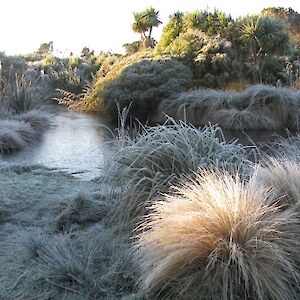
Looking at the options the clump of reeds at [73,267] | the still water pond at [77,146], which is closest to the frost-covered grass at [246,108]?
the still water pond at [77,146]

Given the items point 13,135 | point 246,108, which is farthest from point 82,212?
point 246,108

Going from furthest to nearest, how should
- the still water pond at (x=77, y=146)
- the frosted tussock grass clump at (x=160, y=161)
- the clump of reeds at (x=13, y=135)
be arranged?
the clump of reeds at (x=13, y=135)
the still water pond at (x=77, y=146)
the frosted tussock grass clump at (x=160, y=161)

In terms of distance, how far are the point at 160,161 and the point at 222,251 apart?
49.5 inches

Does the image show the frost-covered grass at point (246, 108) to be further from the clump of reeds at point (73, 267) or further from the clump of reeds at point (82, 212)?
the clump of reeds at point (73, 267)

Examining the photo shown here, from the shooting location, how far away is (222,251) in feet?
7.11

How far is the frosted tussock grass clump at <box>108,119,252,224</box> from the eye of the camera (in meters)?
3.18

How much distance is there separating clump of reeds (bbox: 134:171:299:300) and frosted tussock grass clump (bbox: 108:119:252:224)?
74 cm

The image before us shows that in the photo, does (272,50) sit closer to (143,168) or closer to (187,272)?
(143,168)

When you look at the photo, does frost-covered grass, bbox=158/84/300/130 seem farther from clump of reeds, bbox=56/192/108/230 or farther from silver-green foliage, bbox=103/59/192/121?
clump of reeds, bbox=56/192/108/230

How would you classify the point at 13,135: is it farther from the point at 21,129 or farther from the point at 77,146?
the point at 77,146

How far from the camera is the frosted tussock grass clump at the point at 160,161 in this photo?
125 inches

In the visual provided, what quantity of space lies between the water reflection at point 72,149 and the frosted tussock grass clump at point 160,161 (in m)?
1.36

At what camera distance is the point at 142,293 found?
2148 millimetres

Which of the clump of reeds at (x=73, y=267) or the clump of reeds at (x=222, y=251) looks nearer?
the clump of reeds at (x=222, y=251)
